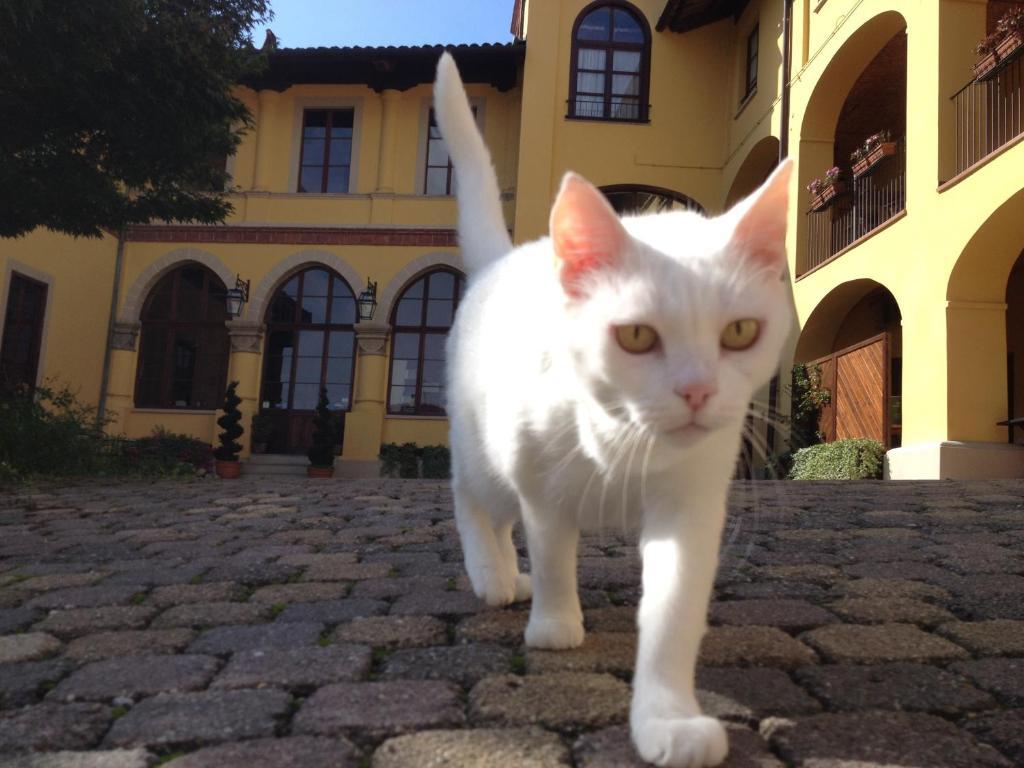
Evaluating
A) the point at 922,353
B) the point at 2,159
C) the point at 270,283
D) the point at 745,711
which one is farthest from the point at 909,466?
the point at 270,283

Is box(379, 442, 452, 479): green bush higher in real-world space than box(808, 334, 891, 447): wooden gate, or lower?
lower

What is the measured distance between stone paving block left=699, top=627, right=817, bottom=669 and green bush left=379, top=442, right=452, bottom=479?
1249 centimetres

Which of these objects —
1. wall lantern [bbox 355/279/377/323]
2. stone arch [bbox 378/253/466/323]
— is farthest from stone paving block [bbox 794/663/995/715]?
stone arch [bbox 378/253/466/323]

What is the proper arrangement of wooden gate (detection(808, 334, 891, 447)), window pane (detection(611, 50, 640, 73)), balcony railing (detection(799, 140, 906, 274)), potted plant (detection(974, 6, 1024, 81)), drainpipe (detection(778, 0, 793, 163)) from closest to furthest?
potted plant (detection(974, 6, 1024, 81)) → wooden gate (detection(808, 334, 891, 447)) → balcony railing (detection(799, 140, 906, 274)) → drainpipe (detection(778, 0, 793, 163)) → window pane (detection(611, 50, 640, 73))

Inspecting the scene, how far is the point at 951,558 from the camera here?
3582 mm

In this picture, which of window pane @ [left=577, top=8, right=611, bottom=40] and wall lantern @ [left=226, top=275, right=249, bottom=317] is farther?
window pane @ [left=577, top=8, right=611, bottom=40]

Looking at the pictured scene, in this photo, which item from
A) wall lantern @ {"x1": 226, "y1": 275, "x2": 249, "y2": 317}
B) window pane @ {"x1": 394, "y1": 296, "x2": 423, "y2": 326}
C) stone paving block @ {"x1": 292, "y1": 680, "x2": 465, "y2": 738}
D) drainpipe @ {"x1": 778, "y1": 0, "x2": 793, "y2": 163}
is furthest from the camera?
window pane @ {"x1": 394, "y1": 296, "x2": 423, "y2": 326}

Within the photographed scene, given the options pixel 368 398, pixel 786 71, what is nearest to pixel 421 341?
pixel 368 398

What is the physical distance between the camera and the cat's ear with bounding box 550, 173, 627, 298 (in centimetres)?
167

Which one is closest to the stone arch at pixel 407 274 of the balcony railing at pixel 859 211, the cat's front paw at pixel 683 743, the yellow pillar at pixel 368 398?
the yellow pillar at pixel 368 398

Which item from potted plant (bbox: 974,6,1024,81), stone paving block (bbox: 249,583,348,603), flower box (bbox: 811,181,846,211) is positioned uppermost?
potted plant (bbox: 974,6,1024,81)

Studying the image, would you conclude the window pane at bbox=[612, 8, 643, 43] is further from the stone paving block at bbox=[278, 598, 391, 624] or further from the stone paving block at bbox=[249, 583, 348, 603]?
the stone paving block at bbox=[278, 598, 391, 624]

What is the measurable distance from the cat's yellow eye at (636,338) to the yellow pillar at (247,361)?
1596cm

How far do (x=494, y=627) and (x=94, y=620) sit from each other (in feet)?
4.25
